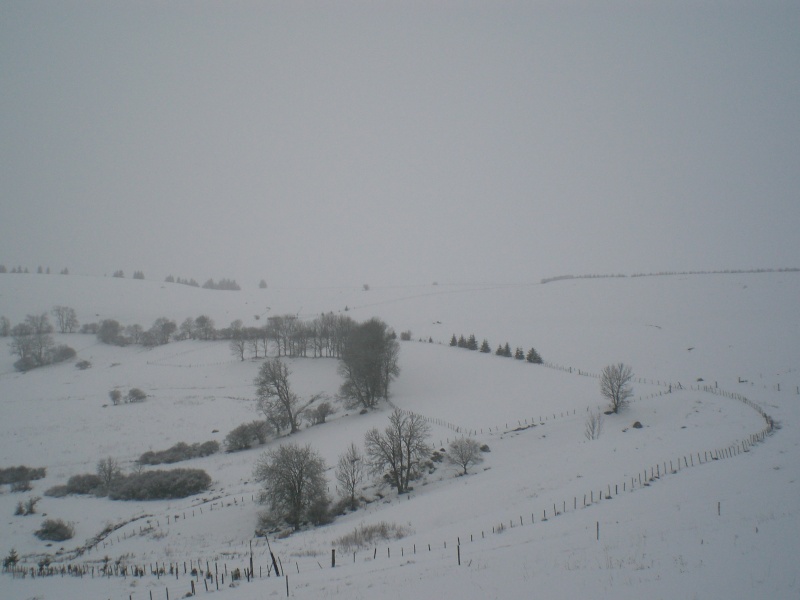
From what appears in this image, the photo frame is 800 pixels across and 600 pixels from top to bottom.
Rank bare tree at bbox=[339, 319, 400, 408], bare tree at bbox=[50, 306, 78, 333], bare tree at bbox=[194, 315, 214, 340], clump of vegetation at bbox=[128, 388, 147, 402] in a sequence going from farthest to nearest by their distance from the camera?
bare tree at bbox=[50, 306, 78, 333]
bare tree at bbox=[194, 315, 214, 340]
clump of vegetation at bbox=[128, 388, 147, 402]
bare tree at bbox=[339, 319, 400, 408]

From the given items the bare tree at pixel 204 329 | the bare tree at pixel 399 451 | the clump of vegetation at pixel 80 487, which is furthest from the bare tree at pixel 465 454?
the bare tree at pixel 204 329

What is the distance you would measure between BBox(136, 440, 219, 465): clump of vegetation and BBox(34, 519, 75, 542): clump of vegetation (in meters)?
12.5

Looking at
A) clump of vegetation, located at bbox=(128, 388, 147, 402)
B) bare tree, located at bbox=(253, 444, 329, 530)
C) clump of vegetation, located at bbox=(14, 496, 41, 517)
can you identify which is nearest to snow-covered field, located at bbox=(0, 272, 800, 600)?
clump of vegetation, located at bbox=(14, 496, 41, 517)

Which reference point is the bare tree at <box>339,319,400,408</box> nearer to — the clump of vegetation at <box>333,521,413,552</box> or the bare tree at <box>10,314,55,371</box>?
the clump of vegetation at <box>333,521,413,552</box>

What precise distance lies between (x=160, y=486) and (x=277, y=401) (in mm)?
17527

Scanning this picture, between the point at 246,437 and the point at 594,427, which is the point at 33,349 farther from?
the point at 594,427

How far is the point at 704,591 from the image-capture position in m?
9.92

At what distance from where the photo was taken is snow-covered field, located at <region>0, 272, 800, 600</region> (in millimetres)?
13008

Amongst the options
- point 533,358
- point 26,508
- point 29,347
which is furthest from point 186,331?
point 533,358

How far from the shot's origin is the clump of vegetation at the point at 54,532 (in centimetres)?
2711

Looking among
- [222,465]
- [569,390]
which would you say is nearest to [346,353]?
[222,465]

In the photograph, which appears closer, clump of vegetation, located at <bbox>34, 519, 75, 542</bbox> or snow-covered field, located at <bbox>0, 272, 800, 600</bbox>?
snow-covered field, located at <bbox>0, 272, 800, 600</bbox>

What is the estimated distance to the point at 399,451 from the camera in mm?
33062

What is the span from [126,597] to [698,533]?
75.4 feet
